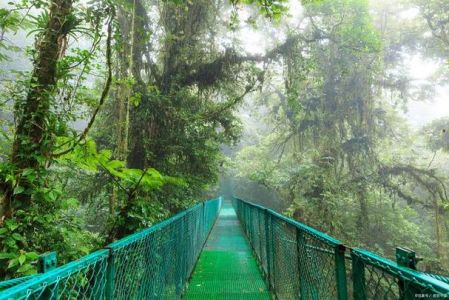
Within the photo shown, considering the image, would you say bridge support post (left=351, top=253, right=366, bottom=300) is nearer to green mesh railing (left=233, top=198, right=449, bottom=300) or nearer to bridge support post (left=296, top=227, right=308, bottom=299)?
green mesh railing (left=233, top=198, right=449, bottom=300)

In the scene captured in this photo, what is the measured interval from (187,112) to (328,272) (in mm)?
7457

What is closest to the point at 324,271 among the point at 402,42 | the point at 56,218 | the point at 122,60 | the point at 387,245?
the point at 56,218

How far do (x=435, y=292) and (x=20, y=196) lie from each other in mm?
3342

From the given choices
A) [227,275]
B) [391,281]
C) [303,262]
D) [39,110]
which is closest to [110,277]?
[391,281]

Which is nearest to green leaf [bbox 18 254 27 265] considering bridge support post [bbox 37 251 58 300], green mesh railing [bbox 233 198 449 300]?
bridge support post [bbox 37 251 58 300]

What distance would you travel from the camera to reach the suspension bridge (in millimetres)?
1186

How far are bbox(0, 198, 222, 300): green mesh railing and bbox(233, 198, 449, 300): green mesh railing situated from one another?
123 centimetres

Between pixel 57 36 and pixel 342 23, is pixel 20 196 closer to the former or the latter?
pixel 57 36

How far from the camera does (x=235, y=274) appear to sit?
5.46m

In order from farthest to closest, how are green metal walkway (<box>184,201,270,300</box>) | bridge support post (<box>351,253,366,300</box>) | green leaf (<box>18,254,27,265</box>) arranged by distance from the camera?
green metal walkway (<box>184,201,270,300</box>) < green leaf (<box>18,254,27,265</box>) < bridge support post (<box>351,253,366,300</box>)

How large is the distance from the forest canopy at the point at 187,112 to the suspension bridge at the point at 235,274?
77 centimetres

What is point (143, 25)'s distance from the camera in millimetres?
8203

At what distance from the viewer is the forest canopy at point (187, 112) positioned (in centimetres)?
321

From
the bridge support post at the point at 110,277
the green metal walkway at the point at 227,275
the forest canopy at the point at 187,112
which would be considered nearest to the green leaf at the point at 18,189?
the forest canopy at the point at 187,112
